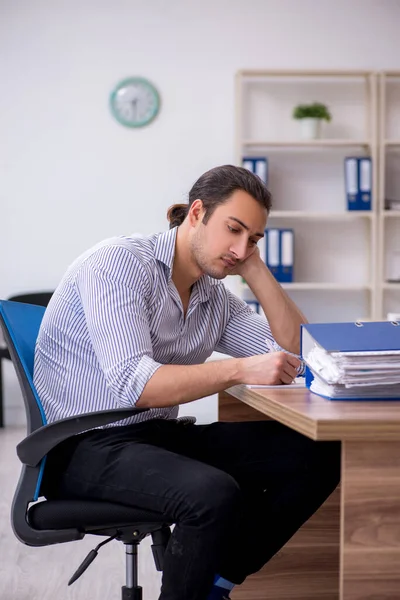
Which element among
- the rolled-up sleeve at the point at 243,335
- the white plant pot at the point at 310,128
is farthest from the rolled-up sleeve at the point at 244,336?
the white plant pot at the point at 310,128

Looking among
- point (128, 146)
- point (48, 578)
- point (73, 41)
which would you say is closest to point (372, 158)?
point (128, 146)

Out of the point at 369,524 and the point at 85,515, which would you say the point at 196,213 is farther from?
the point at 369,524

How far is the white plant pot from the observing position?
17.5ft

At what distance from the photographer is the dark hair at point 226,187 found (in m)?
1.96

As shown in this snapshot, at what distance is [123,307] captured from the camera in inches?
68.2

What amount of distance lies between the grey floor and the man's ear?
1083mm

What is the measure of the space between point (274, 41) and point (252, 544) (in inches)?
172

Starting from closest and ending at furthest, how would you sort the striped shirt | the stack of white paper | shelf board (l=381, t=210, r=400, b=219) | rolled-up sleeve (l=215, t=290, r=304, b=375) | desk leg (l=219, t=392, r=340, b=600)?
the stack of white paper, the striped shirt, desk leg (l=219, t=392, r=340, b=600), rolled-up sleeve (l=215, t=290, r=304, b=375), shelf board (l=381, t=210, r=400, b=219)

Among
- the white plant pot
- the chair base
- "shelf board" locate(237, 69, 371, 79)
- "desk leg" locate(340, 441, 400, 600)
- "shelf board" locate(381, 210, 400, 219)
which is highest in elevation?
"shelf board" locate(237, 69, 371, 79)

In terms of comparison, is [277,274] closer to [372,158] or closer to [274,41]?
[372,158]

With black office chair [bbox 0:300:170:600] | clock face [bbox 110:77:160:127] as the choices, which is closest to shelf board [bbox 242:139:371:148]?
clock face [bbox 110:77:160:127]

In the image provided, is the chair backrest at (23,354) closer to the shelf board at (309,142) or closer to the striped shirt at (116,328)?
the striped shirt at (116,328)

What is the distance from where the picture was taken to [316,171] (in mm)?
5559

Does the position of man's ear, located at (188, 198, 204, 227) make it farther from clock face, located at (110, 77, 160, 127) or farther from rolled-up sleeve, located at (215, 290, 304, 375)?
clock face, located at (110, 77, 160, 127)
